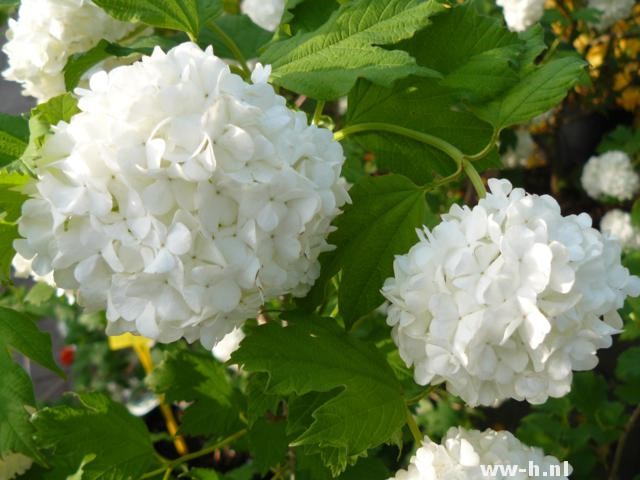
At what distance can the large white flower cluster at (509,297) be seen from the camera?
2.20ft

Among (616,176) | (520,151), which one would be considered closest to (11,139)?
(616,176)

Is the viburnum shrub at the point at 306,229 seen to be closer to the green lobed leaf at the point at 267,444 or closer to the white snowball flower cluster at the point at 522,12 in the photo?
the green lobed leaf at the point at 267,444

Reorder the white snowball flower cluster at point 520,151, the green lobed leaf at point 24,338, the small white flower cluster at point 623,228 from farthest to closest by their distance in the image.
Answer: the white snowball flower cluster at point 520,151 < the small white flower cluster at point 623,228 < the green lobed leaf at point 24,338

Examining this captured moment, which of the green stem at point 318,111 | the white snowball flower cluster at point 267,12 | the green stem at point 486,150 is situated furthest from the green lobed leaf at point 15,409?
the white snowball flower cluster at point 267,12

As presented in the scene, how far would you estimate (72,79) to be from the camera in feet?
3.09

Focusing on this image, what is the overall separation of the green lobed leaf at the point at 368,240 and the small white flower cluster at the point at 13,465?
1.81ft

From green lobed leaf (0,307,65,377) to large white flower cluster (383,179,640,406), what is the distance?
0.36 m

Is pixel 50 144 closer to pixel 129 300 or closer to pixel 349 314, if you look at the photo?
pixel 129 300

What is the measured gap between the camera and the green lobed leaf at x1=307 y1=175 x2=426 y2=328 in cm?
81

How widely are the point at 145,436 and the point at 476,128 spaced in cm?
59

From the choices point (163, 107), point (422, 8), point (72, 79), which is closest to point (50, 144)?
point (163, 107)

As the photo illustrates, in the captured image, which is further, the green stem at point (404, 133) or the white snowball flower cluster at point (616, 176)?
the white snowball flower cluster at point (616, 176)

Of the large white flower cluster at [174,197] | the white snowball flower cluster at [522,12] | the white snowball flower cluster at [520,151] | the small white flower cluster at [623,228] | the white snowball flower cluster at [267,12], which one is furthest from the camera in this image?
the white snowball flower cluster at [520,151]

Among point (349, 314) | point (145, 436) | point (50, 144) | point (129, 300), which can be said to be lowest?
point (145, 436)
